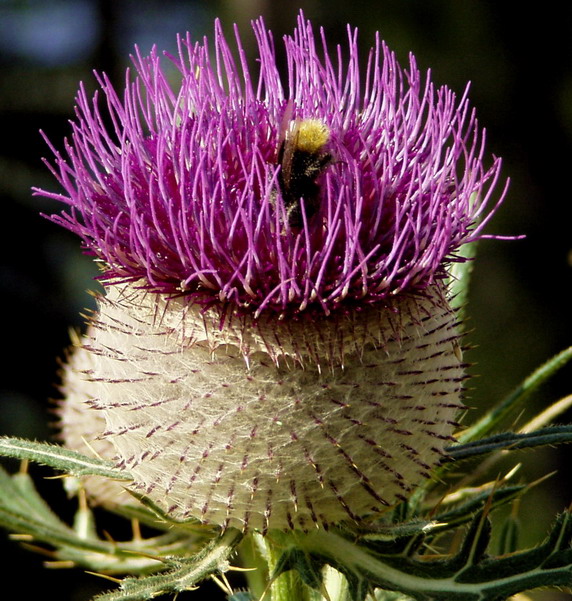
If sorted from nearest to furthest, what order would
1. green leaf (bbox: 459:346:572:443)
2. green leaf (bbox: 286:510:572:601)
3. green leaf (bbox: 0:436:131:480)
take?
green leaf (bbox: 286:510:572:601) < green leaf (bbox: 0:436:131:480) < green leaf (bbox: 459:346:572:443)

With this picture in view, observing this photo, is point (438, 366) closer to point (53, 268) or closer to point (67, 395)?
point (67, 395)

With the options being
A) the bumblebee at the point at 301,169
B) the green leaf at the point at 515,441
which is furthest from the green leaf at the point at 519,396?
the bumblebee at the point at 301,169

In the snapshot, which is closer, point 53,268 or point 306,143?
point 306,143

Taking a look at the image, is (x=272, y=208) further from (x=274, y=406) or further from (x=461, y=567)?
(x=461, y=567)

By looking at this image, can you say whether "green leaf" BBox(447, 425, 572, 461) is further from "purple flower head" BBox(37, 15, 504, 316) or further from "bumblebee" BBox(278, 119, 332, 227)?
"bumblebee" BBox(278, 119, 332, 227)

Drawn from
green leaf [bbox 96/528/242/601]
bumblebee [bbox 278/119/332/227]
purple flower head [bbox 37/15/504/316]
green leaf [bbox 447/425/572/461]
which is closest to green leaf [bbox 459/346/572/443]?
green leaf [bbox 447/425/572/461]

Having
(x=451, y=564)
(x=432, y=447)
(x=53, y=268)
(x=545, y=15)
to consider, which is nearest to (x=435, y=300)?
(x=432, y=447)

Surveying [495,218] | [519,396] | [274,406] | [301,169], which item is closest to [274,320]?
[274,406]
